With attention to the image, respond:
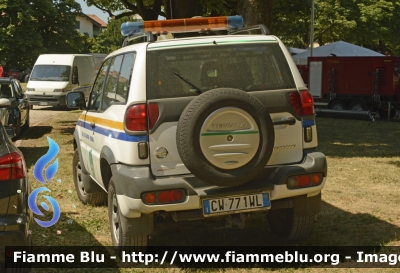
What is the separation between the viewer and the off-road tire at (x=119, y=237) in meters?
6.11

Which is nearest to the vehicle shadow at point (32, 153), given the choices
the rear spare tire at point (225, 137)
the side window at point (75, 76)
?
the rear spare tire at point (225, 137)

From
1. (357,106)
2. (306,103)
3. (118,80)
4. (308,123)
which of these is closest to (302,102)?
(306,103)

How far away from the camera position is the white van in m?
27.9

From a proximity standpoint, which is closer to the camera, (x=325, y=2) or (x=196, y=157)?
(x=196, y=157)

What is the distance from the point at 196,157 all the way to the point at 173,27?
229 cm

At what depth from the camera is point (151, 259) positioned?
20.5ft

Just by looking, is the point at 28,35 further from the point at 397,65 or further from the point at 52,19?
the point at 397,65

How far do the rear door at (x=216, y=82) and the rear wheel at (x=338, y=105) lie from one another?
2044 centimetres

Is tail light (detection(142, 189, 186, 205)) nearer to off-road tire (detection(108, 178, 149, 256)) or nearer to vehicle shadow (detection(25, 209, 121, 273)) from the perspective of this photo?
off-road tire (detection(108, 178, 149, 256))

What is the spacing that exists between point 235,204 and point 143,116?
1062 millimetres

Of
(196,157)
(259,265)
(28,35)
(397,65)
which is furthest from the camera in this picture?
(28,35)

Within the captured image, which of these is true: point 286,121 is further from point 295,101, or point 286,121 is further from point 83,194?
point 83,194

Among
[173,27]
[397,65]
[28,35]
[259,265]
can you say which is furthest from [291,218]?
[28,35]

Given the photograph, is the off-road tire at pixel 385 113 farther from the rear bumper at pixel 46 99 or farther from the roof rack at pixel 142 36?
the roof rack at pixel 142 36
